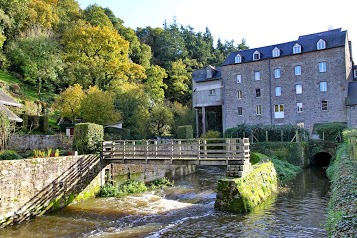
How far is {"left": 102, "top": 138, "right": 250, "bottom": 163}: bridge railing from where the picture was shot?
14500 millimetres

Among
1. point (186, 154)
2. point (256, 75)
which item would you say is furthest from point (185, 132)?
point (186, 154)

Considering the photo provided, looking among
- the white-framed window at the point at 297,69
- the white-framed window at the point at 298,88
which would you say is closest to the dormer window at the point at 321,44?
the white-framed window at the point at 297,69

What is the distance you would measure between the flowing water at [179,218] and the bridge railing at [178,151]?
91.4 inches

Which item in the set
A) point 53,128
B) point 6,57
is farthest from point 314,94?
point 6,57

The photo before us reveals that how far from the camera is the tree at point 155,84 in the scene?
45.5 m

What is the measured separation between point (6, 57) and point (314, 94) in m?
43.2

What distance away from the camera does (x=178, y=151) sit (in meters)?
16.3

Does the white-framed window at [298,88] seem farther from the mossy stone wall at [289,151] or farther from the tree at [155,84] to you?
the tree at [155,84]

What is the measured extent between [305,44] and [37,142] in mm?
32265

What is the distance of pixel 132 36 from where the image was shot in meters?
61.5

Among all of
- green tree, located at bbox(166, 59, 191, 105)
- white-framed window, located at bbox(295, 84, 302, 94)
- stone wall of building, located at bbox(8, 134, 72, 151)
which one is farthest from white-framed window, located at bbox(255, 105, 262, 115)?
stone wall of building, located at bbox(8, 134, 72, 151)

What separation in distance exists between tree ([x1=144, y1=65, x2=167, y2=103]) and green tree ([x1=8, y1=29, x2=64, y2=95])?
1312 cm

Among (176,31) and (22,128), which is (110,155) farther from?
(176,31)

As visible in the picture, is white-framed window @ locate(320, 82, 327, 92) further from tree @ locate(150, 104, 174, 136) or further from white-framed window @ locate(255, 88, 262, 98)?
tree @ locate(150, 104, 174, 136)
